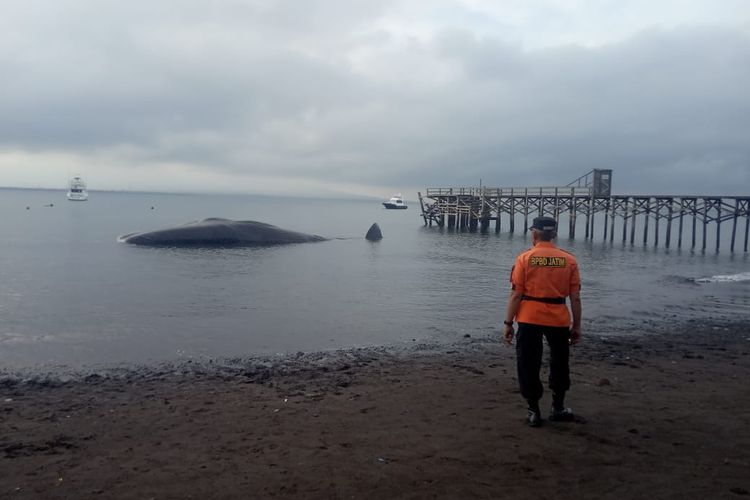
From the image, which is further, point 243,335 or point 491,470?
point 243,335

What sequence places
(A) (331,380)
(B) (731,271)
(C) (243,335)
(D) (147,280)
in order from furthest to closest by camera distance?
1. (B) (731,271)
2. (D) (147,280)
3. (C) (243,335)
4. (A) (331,380)

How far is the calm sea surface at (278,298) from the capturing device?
42.2 ft

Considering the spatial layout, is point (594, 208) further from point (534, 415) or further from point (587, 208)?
point (534, 415)

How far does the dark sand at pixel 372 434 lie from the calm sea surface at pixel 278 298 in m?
3.11

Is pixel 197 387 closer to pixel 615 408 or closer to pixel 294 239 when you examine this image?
pixel 615 408

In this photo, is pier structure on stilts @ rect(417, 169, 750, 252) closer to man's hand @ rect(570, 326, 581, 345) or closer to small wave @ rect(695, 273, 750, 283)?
small wave @ rect(695, 273, 750, 283)

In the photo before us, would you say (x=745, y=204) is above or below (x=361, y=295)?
above

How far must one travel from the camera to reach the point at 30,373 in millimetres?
9977

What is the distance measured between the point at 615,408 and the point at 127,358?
8.14 metres

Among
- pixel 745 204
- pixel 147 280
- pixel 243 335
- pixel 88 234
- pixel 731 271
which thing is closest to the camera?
pixel 243 335

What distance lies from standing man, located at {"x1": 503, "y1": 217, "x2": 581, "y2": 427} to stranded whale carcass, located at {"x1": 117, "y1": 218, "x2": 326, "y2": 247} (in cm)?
3191

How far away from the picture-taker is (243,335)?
13.4 meters

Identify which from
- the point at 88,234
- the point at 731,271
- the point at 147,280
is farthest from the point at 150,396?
the point at 88,234

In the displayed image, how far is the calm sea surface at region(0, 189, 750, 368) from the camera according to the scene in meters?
12.9
